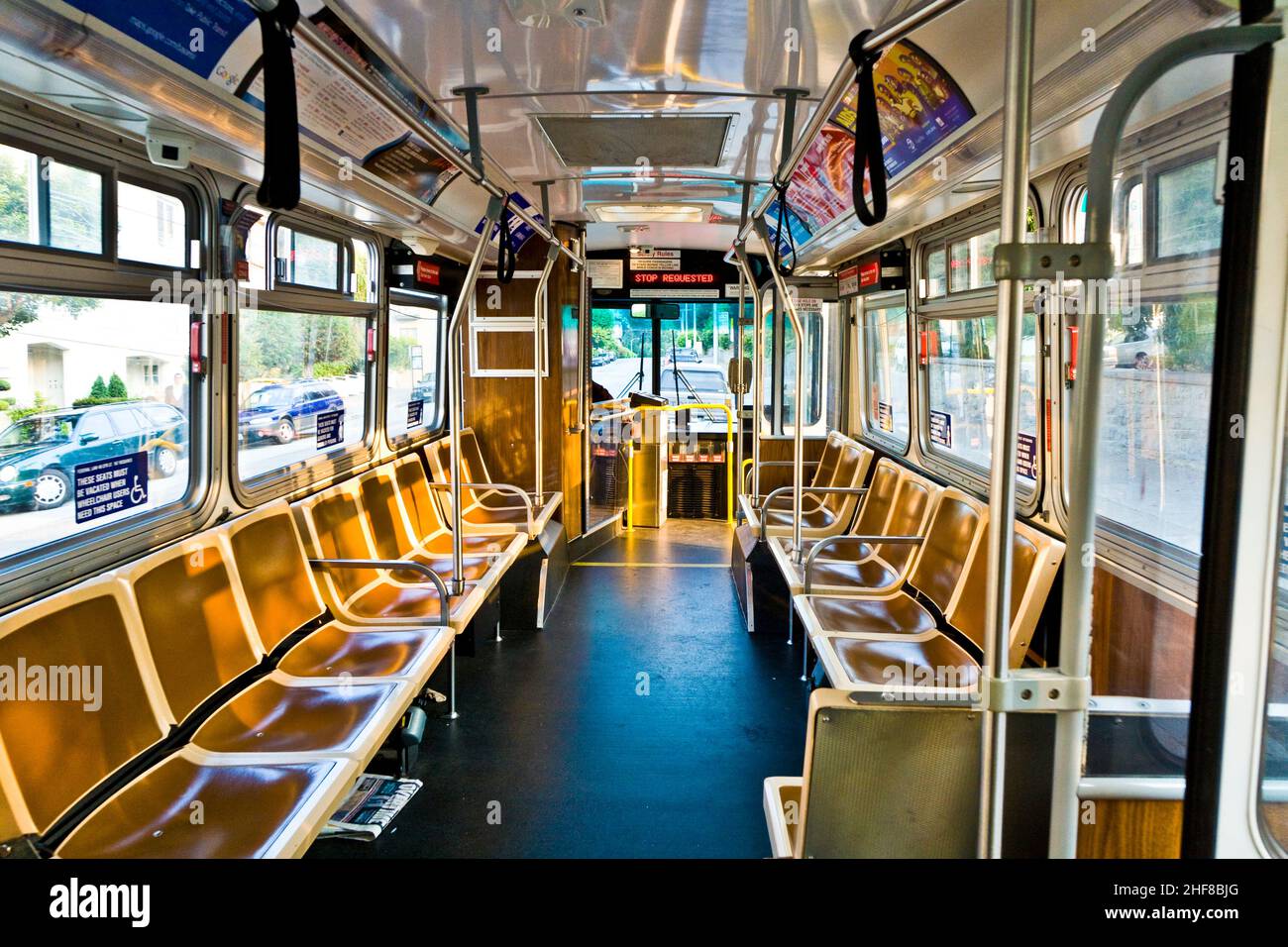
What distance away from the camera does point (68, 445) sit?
286 centimetres

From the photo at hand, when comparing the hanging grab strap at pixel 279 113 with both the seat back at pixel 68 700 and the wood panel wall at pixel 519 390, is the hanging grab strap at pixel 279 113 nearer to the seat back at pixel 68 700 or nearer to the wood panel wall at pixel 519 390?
the seat back at pixel 68 700

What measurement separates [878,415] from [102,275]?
570 centimetres

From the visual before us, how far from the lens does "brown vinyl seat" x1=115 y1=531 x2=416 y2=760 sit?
113 inches

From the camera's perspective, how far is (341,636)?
4055 millimetres

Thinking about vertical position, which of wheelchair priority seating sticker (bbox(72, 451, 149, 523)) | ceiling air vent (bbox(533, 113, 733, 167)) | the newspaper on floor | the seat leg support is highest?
ceiling air vent (bbox(533, 113, 733, 167))

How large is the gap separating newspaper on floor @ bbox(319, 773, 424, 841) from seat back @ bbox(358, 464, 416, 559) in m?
1.73

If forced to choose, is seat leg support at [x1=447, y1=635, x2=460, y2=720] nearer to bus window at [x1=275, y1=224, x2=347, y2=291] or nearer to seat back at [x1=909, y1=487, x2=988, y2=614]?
bus window at [x1=275, y1=224, x2=347, y2=291]

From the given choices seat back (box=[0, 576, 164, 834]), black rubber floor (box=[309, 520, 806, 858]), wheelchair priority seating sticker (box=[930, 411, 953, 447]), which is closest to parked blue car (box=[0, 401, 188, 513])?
seat back (box=[0, 576, 164, 834])

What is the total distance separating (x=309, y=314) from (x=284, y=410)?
624mm

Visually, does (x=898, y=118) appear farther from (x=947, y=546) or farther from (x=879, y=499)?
(x=879, y=499)

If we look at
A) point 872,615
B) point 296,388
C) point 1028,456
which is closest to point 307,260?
point 296,388

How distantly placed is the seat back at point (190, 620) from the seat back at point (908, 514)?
11.1 ft

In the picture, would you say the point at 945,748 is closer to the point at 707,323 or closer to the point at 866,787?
the point at 866,787
